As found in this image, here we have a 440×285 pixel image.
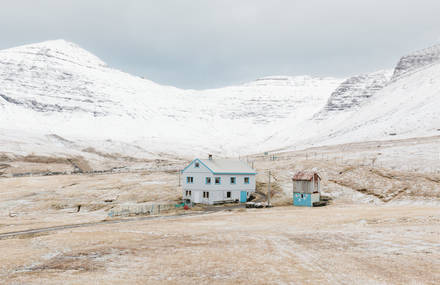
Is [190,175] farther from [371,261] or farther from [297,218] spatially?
[371,261]

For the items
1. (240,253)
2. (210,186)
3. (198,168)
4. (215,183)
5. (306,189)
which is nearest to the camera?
(240,253)

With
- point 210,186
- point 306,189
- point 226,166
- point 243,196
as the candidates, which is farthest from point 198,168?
point 306,189

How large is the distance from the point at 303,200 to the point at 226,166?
17.7 m

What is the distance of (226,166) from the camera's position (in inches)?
3167

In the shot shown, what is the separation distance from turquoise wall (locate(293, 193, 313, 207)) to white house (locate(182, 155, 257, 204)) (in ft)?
35.3

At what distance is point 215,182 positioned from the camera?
253 ft

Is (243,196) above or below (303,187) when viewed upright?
below

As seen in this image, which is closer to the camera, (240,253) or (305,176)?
(240,253)

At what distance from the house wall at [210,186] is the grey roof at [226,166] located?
2.74 feet

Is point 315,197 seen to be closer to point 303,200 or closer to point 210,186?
point 303,200

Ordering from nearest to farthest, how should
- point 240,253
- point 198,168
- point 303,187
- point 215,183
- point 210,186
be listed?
1. point 240,253
2. point 303,187
3. point 215,183
4. point 210,186
5. point 198,168

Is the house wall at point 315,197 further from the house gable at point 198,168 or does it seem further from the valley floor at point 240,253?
the valley floor at point 240,253

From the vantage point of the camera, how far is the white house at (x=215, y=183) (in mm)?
77125

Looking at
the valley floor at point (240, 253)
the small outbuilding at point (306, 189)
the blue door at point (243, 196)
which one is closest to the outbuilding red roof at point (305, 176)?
the small outbuilding at point (306, 189)
